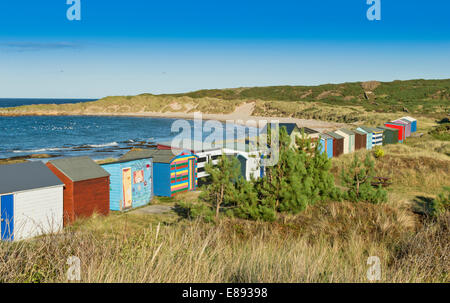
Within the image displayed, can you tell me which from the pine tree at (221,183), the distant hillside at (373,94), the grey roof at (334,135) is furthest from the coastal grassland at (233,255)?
the distant hillside at (373,94)

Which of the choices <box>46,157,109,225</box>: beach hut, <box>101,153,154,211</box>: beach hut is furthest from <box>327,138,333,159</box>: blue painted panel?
<box>46,157,109,225</box>: beach hut

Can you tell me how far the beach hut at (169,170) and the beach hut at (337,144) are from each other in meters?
11.6

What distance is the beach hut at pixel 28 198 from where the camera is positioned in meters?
10.5

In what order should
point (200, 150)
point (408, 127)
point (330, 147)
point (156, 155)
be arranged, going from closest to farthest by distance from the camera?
point (156, 155) < point (200, 150) < point (330, 147) < point (408, 127)

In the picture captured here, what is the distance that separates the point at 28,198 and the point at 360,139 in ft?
76.0

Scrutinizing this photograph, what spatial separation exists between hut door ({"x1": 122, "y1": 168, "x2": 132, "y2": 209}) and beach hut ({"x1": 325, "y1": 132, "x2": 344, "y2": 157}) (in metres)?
14.9

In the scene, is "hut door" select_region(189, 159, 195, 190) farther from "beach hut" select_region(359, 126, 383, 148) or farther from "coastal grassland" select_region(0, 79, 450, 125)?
"coastal grassland" select_region(0, 79, 450, 125)

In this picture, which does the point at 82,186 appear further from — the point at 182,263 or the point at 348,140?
the point at 348,140

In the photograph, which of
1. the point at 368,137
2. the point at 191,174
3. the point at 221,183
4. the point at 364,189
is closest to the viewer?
the point at 221,183

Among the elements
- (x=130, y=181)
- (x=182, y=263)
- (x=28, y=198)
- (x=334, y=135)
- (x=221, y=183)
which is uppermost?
(x=334, y=135)

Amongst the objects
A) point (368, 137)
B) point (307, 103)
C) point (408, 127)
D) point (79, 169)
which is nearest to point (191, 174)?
point (79, 169)

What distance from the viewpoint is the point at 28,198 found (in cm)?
1098

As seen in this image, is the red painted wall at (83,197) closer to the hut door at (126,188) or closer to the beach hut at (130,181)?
the beach hut at (130,181)
